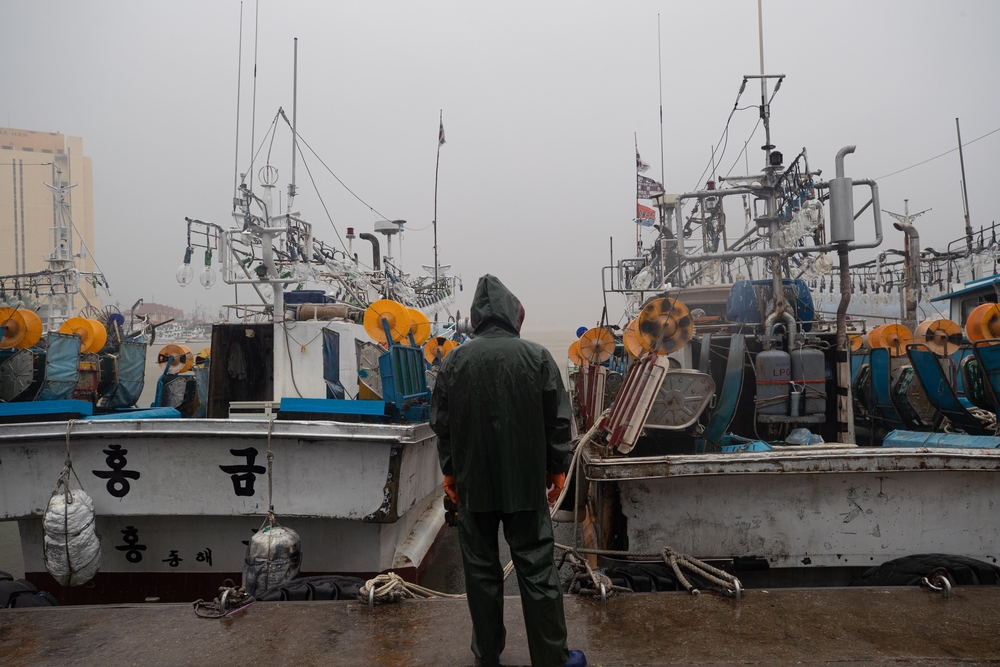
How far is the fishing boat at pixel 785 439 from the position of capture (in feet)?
11.8

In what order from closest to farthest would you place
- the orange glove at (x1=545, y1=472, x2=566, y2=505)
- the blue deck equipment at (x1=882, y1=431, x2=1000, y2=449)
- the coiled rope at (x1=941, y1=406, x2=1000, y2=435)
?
the orange glove at (x1=545, y1=472, x2=566, y2=505) → the blue deck equipment at (x1=882, y1=431, x2=1000, y2=449) → the coiled rope at (x1=941, y1=406, x2=1000, y2=435)

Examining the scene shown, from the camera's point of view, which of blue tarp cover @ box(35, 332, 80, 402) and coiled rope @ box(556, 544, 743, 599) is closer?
coiled rope @ box(556, 544, 743, 599)

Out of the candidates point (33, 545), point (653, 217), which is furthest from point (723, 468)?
point (653, 217)

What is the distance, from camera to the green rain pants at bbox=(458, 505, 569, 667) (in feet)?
8.47

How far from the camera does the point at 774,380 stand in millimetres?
4723

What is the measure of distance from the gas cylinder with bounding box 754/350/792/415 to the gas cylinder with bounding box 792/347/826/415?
3.0 inches

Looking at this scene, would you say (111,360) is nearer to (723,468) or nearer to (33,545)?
(33,545)

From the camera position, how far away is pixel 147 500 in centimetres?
454

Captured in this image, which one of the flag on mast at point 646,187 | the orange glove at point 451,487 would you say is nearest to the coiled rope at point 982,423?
the orange glove at point 451,487

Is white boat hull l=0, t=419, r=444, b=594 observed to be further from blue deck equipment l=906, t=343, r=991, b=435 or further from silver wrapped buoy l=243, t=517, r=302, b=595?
blue deck equipment l=906, t=343, r=991, b=435

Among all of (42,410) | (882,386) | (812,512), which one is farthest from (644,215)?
(42,410)

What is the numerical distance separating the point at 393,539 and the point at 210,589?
146cm

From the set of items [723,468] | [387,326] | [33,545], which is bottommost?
[33,545]

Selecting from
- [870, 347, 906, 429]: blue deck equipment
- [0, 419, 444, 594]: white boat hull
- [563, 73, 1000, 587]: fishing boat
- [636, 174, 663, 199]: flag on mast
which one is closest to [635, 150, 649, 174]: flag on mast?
[636, 174, 663, 199]: flag on mast
